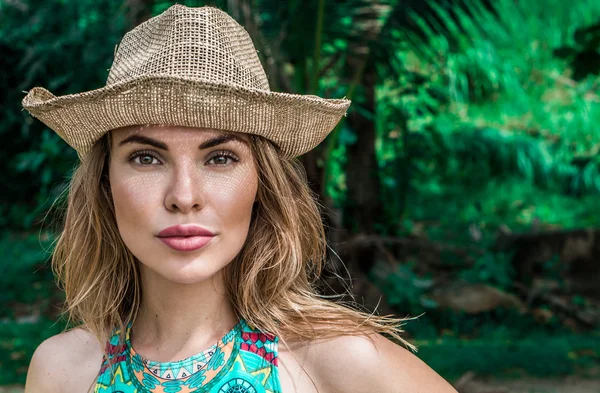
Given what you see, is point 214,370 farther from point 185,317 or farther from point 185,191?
point 185,191

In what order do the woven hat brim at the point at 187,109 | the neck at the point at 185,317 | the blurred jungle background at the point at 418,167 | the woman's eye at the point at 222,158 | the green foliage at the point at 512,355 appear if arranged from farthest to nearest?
the green foliage at the point at 512,355
the blurred jungle background at the point at 418,167
the neck at the point at 185,317
the woman's eye at the point at 222,158
the woven hat brim at the point at 187,109

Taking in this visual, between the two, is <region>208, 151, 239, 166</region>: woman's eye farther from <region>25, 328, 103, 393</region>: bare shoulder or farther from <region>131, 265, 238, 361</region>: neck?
<region>25, 328, 103, 393</region>: bare shoulder

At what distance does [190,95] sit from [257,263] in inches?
19.1

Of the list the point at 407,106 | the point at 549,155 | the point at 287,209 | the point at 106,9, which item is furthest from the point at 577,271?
the point at 287,209

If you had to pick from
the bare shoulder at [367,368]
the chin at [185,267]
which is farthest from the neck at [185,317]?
the bare shoulder at [367,368]

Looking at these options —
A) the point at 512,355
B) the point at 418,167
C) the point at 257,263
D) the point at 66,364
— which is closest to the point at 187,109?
the point at 257,263

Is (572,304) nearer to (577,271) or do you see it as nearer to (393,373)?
(577,271)

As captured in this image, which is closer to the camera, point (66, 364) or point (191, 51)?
point (191, 51)

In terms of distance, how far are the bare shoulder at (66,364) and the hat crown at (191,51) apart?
0.71 metres

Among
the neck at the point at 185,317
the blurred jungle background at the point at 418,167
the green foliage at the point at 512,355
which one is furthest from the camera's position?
the green foliage at the point at 512,355

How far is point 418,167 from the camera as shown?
6445 millimetres

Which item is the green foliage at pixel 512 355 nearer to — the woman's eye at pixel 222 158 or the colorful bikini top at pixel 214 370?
the colorful bikini top at pixel 214 370

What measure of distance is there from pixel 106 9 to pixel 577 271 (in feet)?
15.1

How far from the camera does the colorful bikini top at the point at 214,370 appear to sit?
5.82 feet
